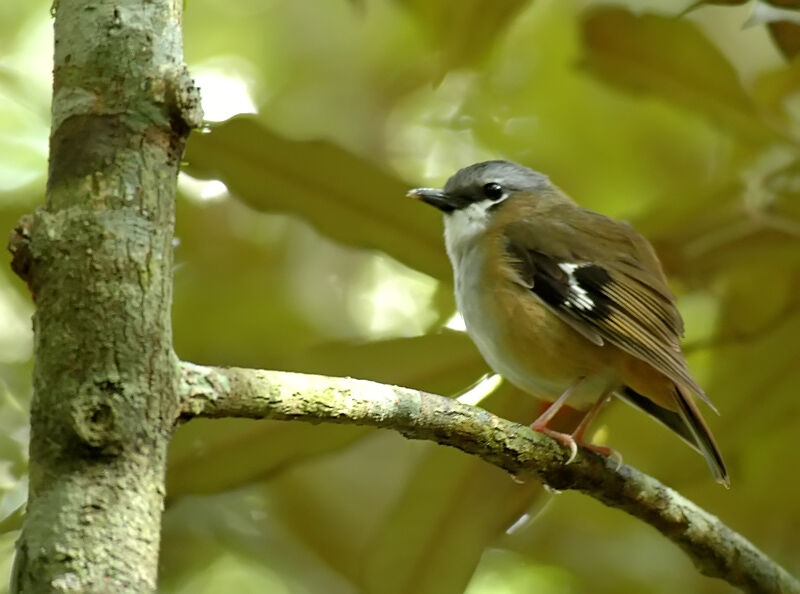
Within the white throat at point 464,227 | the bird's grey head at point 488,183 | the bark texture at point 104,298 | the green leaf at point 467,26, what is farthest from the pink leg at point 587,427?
the bark texture at point 104,298

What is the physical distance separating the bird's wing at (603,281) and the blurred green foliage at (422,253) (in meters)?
0.08

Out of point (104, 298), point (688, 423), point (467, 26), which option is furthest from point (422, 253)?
point (104, 298)

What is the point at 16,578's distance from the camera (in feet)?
3.05

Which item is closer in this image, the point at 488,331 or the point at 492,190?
the point at 488,331

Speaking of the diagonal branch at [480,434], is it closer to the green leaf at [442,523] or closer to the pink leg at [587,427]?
the pink leg at [587,427]

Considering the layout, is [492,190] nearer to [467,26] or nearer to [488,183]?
[488,183]

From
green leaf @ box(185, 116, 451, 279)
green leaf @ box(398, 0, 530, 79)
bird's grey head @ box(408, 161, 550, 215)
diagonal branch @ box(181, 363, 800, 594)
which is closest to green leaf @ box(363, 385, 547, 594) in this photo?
diagonal branch @ box(181, 363, 800, 594)

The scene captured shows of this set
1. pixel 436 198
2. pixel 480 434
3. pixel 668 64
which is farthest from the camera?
pixel 436 198

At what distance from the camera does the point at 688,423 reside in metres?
2.04

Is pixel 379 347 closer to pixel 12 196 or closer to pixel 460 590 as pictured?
pixel 460 590

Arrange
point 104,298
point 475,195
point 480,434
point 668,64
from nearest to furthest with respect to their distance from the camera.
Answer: point 104,298 < point 480,434 < point 668,64 < point 475,195

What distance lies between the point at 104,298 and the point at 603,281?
133 cm

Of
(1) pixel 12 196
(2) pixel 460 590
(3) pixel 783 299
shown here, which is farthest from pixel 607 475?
(1) pixel 12 196

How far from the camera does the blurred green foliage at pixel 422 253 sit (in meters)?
1.99
